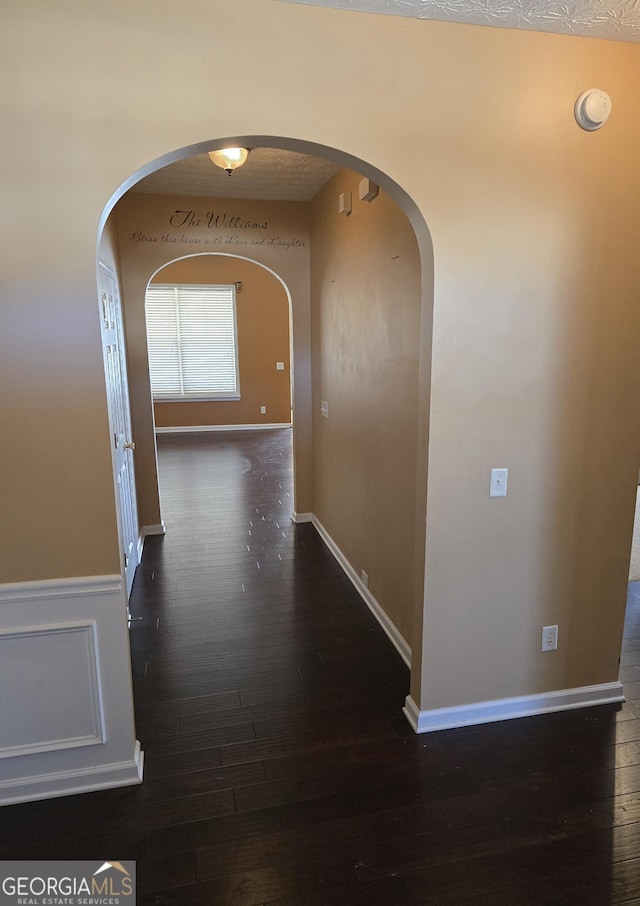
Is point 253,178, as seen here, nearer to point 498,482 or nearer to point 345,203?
point 345,203

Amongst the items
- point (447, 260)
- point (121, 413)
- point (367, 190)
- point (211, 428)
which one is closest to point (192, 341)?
point (211, 428)

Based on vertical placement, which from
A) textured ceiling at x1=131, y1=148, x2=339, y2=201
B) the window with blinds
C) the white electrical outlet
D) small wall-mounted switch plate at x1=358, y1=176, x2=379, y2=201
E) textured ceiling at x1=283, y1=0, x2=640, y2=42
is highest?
textured ceiling at x1=131, y1=148, x2=339, y2=201

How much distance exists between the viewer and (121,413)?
144 inches

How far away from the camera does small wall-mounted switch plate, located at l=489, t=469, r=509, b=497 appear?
2.29 meters

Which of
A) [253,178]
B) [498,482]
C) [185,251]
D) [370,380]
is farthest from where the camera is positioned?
[185,251]

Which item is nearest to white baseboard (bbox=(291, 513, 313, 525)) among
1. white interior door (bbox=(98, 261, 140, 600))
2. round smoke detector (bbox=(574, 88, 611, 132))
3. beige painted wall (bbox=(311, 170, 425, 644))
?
beige painted wall (bbox=(311, 170, 425, 644))

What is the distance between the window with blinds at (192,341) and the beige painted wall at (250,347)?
132 millimetres

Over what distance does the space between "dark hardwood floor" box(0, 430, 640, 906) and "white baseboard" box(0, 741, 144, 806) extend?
4 cm

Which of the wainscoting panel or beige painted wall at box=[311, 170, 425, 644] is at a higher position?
beige painted wall at box=[311, 170, 425, 644]

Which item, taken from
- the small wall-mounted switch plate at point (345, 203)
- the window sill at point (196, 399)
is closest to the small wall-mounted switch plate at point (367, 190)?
the small wall-mounted switch plate at point (345, 203)

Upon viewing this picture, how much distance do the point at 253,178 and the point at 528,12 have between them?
7.71 ft

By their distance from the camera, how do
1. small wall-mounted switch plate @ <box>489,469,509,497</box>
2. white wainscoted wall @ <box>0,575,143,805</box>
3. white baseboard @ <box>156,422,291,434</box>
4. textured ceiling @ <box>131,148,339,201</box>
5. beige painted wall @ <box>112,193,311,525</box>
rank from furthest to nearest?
white baseboard @ <box>156,422,291,434</box>
beige painted wall @ <box>112,193,311,525</box>
textured ceiling @ <box>131,148,339,201</box>
small wall-mounted switch plate @ <box>489,469,509,497</box>
white wainscoted wall @ <box>0,575,143,805</box>

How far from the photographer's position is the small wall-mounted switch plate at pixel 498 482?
2293 millimetres

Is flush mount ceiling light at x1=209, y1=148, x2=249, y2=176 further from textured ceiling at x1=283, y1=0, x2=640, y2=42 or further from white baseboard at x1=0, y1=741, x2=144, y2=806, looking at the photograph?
white baseboard at x1=0, y1=741, x2=144, y2=806
